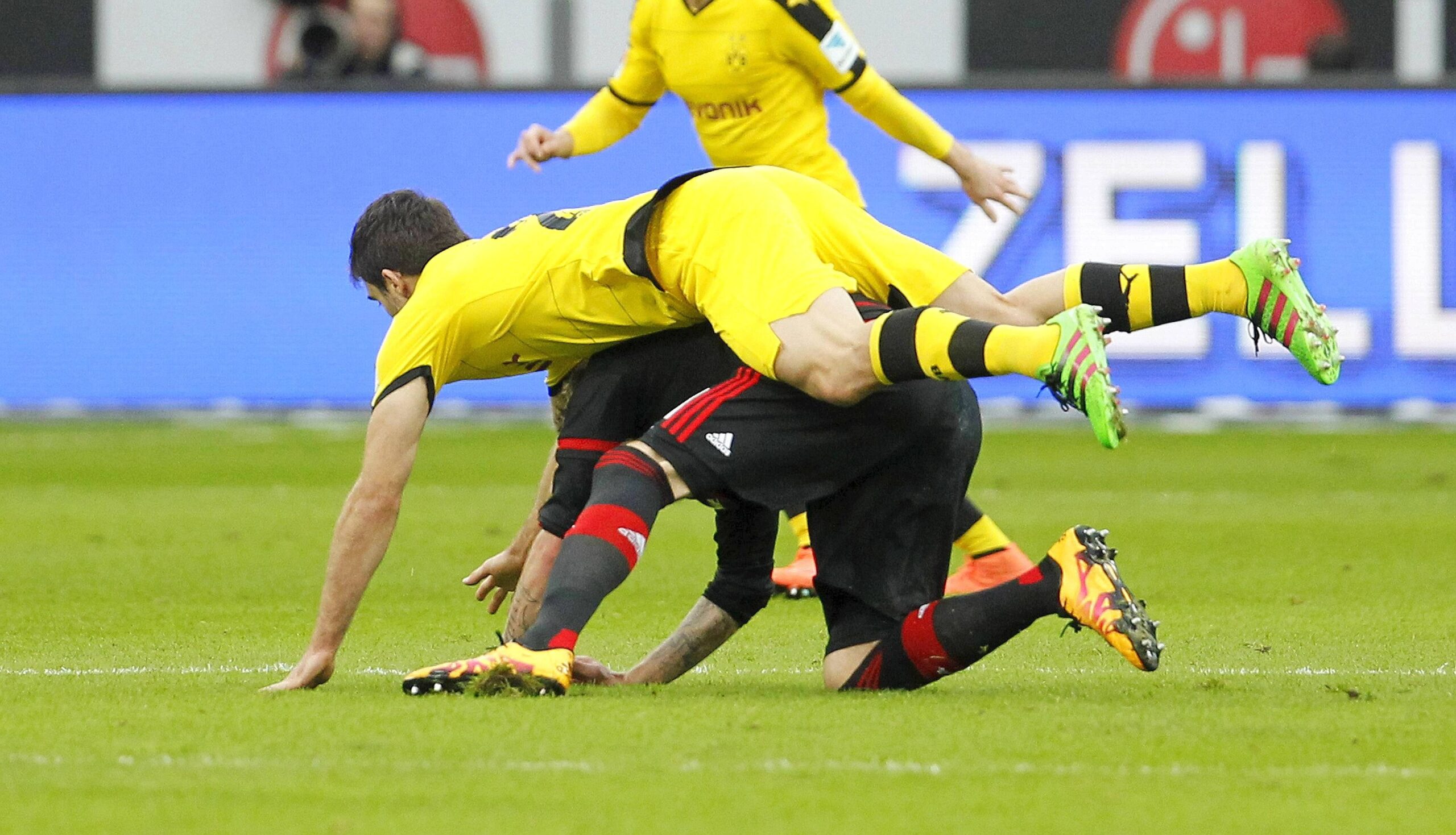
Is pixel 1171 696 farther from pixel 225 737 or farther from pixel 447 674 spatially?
pixel 225 737

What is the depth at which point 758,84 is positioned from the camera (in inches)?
277

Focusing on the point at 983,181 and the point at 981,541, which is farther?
the point at 983,181

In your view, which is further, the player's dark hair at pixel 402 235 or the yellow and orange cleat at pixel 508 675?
the player's dark hair at pixel 402 235

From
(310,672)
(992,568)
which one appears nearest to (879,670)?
(310,672)

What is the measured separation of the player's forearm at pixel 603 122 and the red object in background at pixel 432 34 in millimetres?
9593

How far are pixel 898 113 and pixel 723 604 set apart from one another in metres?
2.50

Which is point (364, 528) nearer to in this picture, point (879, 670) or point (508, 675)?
point (508, 675)

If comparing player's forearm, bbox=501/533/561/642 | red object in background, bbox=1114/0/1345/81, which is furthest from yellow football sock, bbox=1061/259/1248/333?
red object in background, bbox=1114/0/1345/81

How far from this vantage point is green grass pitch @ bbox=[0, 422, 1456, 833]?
3410 millimetres

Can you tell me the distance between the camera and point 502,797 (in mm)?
3457

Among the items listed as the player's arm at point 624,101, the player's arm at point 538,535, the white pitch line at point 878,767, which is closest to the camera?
the white pitch line at point 878,767

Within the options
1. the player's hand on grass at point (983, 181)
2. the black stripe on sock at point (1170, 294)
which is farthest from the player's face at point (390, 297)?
the player's hand on grass at point (983, 181)

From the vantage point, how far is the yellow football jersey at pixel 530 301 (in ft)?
15.7

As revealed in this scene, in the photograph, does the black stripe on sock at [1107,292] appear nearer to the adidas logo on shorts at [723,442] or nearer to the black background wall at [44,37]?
the adidas logo on shorts at [723,442]
